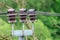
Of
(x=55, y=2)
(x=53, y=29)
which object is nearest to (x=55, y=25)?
(x=53, y=29)

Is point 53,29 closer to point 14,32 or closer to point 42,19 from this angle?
point 42,19

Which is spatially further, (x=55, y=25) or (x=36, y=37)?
(x=55, y=25)

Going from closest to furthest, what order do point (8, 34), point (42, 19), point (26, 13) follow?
point (26, 13)
point (8, 34)
point (42, 19)

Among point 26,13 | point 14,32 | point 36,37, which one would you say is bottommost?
point 36,37

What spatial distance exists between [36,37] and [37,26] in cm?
16

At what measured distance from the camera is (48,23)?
409cm

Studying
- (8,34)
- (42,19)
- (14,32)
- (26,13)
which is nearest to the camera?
(26,13)

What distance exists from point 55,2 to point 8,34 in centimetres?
103

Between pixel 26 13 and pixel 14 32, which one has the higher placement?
pixel 26 13

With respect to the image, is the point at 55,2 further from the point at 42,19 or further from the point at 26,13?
the point at 26,13

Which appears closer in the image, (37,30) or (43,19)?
(37,30)

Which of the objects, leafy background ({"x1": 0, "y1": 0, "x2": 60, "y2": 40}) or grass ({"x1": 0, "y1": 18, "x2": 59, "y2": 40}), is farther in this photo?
leafy background ({"x1": 0, "y1": 0, "x2": 60, "y2": 40})

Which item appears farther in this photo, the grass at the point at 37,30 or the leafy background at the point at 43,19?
the leafy background at the point at 43,19

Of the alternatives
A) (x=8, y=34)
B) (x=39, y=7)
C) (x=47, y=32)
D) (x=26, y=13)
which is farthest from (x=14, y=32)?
(x=39, y=7)
